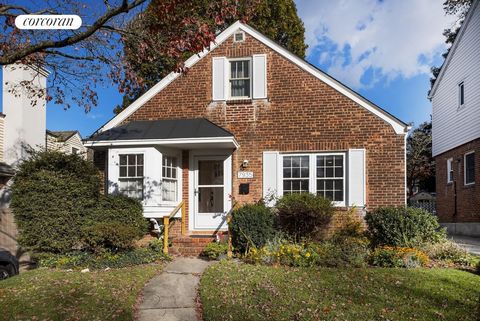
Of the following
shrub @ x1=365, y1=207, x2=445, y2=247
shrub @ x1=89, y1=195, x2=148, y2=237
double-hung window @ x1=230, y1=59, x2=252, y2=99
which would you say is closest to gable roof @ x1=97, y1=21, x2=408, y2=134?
double-hung window @ x1=230, y1=59, x2=252, y2=99

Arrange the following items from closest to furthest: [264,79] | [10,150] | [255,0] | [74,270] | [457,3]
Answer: [255,0]
[74,270]
[264,79]
[10,150]
[457,3]

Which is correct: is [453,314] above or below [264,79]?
below

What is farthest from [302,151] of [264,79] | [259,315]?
[259,315]

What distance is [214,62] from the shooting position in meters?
12.1

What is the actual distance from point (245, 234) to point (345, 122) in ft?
13.3

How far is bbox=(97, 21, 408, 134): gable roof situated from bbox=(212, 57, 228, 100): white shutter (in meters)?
0.45

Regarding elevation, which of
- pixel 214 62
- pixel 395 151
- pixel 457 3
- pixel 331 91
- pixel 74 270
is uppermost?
pixel 457 3

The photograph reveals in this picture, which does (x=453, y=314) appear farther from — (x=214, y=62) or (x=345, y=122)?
(x=214, y=62)

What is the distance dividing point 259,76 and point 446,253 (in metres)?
6.43

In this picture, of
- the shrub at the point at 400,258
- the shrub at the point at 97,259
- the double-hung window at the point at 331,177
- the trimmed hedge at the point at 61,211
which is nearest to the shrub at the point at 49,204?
the trimmed hedge at the point at 61,211

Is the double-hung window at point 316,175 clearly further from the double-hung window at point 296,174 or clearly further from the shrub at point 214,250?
the shrub at point 214,250

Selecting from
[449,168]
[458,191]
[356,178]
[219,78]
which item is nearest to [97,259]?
[219,78]

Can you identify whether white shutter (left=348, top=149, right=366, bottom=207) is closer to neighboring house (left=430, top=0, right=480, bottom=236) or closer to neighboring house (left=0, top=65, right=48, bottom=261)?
neighboring house (left=430, top=0, right=480, bottom=236)

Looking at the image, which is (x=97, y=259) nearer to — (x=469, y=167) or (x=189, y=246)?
(x=189, y=246)
